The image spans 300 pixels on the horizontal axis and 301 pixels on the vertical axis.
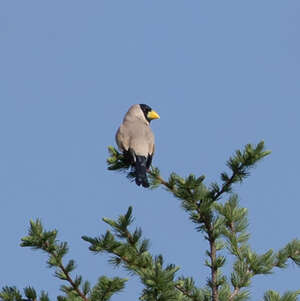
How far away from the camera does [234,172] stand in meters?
5.61

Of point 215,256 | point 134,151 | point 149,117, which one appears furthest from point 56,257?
point 149,117

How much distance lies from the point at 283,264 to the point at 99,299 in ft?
4.68

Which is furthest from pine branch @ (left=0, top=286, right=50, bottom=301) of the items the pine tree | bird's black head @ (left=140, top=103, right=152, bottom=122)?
bird's black head @ (left=140, top=103, right=152, bottom=122)

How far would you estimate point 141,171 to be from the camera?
283 inches

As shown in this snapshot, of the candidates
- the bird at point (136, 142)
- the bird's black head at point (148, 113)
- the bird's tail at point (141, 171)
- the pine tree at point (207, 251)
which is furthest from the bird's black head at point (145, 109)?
the pine tree at point (207, 251)

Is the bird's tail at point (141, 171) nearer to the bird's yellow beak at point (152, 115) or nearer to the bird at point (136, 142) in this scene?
the bird at point (136, 142)

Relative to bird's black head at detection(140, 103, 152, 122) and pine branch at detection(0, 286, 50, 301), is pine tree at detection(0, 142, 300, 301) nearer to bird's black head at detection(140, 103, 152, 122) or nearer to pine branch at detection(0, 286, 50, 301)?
pine branch at detection(0, 286, 50, 301)

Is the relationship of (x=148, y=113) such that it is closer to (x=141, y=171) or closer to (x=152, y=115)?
(x=152, y=115)

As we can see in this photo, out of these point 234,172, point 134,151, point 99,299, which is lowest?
point 99,299

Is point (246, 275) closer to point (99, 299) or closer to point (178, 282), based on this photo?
point (178, 282)

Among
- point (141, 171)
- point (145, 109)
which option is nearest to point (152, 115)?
point (145, 109)

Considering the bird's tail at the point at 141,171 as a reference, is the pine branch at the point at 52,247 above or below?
below

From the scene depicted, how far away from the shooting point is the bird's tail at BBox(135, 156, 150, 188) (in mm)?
6648

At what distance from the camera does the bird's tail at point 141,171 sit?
6.65m
